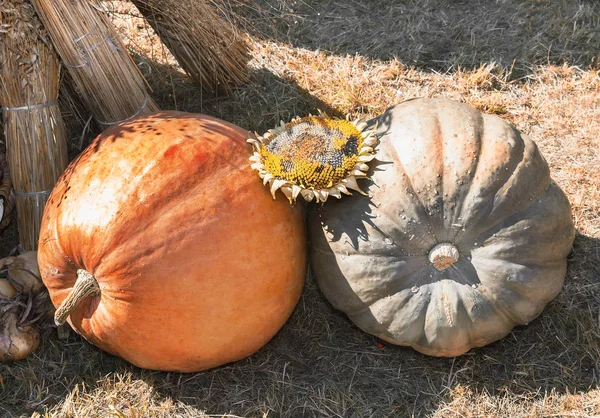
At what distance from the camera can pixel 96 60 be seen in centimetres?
315

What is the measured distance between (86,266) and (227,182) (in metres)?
0.65

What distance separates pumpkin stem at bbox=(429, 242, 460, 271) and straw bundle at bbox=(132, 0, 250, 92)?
1.82 metres

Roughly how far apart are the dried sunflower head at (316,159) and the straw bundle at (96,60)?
88cm

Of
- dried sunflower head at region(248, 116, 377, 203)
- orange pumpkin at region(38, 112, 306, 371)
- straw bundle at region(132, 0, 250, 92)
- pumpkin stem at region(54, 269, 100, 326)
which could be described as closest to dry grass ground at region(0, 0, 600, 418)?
straw bundle at region(132, 0, 250, 92)

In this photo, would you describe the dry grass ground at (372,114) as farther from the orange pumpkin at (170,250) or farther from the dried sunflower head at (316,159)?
the dried sunflower head at (316,159)

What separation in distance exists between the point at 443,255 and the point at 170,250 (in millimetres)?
1061

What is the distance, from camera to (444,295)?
2531mm

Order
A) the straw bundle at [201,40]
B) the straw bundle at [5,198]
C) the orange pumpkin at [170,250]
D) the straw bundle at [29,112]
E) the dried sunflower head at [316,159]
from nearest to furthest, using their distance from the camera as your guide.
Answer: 1. the orange pumpkin at [170,250]
2. the dried sunflower head at [316,159]
3. the straw bundle at [29,112]
4. the straw bundle at [5,198]
5. the straw bundle at [201,40]

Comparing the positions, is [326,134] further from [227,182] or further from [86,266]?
[86,266]

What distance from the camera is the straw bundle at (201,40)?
3438 mm

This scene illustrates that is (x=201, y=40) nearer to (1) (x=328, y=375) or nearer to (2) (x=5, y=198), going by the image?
(2) (x=5, y=198)

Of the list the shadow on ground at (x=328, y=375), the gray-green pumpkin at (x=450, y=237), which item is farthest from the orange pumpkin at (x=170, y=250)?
the gray-green pumpkin at (x=450, y=237)

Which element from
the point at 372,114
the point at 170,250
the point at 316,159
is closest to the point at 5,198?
the point at 170,250

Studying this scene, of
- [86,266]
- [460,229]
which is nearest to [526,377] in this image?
[460,229]
